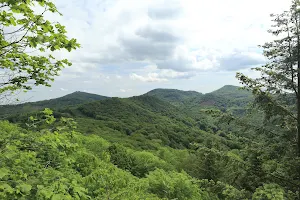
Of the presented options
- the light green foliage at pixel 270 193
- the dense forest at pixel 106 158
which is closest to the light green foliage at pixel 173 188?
the dense forest at pixel 106 158

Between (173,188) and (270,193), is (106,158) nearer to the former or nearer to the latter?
(173,188)

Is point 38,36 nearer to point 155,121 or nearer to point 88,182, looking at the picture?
point 88,182

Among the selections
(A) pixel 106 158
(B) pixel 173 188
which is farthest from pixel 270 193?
(A) pixel 106 158

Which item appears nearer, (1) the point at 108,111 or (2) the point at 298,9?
(2) the point at 298,9

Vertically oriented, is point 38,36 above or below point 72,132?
above

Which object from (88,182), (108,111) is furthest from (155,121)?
(88,182)

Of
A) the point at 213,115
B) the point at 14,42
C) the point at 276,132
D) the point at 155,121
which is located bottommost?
the point at 155,121

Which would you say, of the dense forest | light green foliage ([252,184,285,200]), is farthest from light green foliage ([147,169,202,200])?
light green foliage ([252,184,285,200])

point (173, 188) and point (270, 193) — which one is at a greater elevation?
point (270, 193)

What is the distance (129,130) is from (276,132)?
117589 millimetres

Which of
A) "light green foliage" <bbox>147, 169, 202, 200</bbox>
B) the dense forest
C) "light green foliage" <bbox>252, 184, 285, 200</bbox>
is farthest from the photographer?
"light green foliage" <bbox>147, 169, 202, 200</bbox>

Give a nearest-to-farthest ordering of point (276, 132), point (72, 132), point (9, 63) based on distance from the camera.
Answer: point (9, 63)
point (72, 132)
point (276, 132)

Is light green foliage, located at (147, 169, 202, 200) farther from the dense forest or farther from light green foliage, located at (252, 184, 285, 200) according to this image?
light green foliage, located at (252, 184, 285, 200)

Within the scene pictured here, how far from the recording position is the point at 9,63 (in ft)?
16.6
